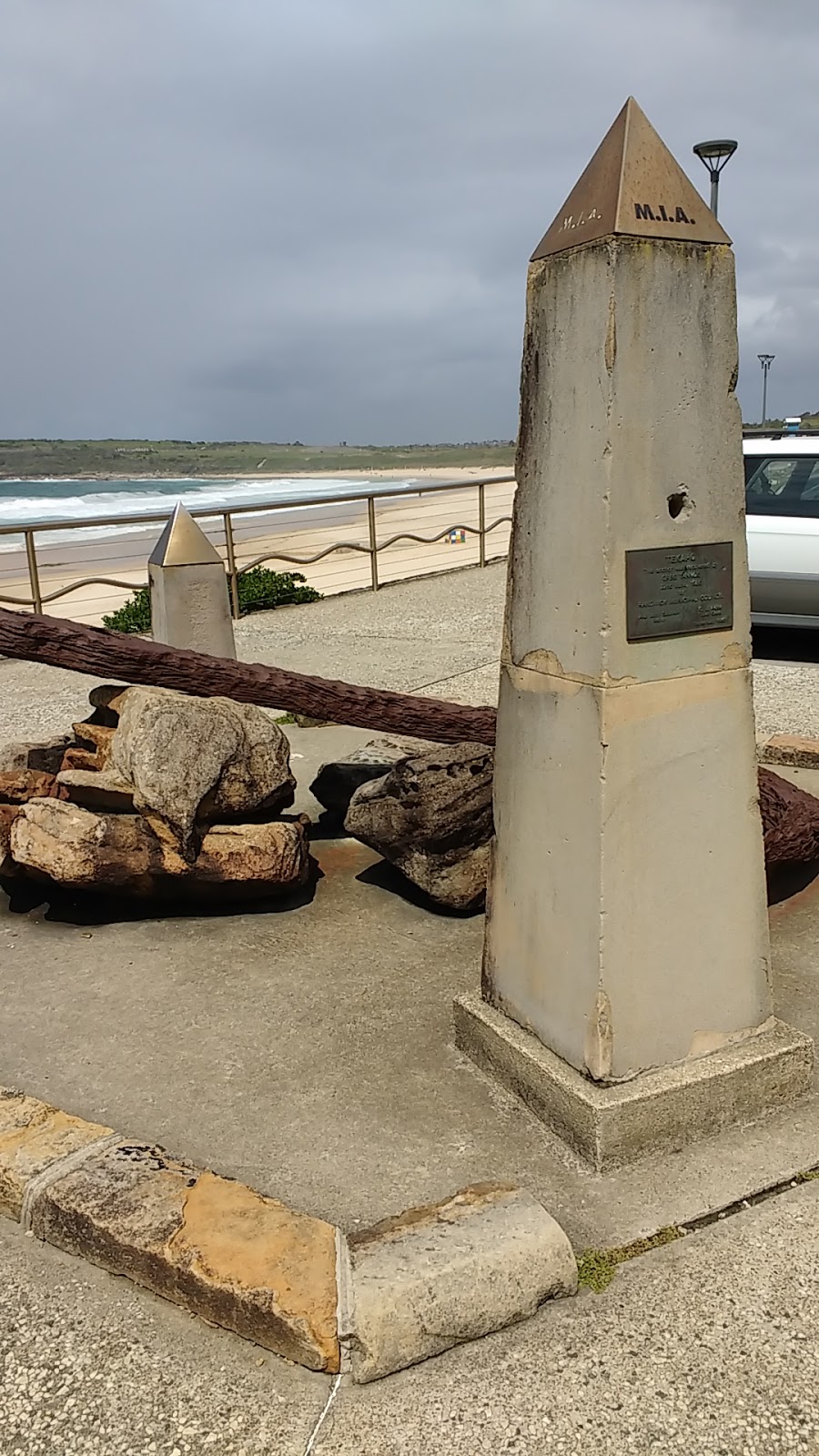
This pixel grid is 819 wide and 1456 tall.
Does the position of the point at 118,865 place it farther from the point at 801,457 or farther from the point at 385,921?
the point at 801,457

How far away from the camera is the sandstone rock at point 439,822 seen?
13.4ft

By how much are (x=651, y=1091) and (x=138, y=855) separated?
207 cm

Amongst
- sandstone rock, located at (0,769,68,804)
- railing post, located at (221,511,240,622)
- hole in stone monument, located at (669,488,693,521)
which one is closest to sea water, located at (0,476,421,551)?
railing post, located at (221,511,240,622)

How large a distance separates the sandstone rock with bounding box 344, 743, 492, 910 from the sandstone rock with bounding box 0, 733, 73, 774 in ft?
4.96

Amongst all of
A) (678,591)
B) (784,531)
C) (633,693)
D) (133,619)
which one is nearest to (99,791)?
(633,693)

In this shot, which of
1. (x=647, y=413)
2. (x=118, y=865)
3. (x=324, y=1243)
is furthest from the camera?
(x=118, y=865)

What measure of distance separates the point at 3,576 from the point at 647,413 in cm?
2279

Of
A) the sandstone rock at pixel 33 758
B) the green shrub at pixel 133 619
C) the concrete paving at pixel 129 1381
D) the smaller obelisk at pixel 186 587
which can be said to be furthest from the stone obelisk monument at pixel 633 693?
the green shrub at pixel 133 619

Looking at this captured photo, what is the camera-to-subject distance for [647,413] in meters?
Answer: 2.54

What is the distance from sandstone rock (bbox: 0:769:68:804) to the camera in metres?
4.55

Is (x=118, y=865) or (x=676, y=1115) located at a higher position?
(x=118, y=865)

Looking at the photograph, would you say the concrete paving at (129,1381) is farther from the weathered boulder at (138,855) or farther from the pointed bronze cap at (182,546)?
the pointed bronze cap at (182,546)

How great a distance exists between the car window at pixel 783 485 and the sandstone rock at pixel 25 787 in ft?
19.0

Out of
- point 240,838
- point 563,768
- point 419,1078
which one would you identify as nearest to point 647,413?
point 563,768
